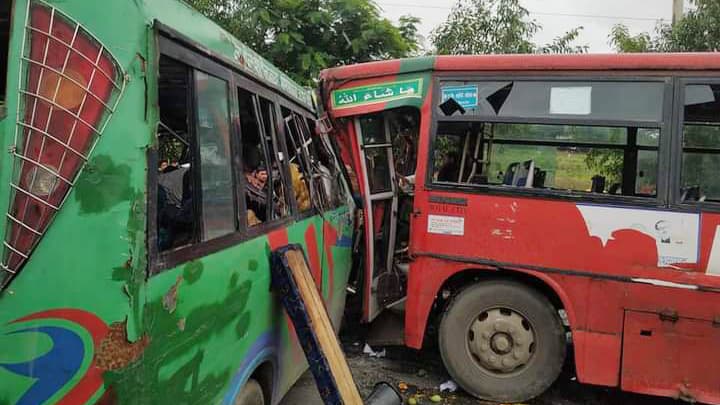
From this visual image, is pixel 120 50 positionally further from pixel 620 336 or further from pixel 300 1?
pixel 300 1

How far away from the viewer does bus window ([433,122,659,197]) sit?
3.76 m

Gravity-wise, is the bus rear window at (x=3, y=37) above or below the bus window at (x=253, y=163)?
above

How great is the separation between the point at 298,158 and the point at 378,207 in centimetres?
115

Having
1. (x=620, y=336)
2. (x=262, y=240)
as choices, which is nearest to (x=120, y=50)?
(x=262, y=240)

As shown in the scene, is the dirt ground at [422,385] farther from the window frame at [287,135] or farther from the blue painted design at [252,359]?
the window frame at [287,135]

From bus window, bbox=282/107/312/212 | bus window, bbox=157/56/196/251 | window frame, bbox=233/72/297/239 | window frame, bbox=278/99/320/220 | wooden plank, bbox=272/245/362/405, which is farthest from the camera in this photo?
bus window, bbox=282/107/312/212

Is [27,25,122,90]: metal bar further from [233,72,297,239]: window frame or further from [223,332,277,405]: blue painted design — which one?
[223,332,277,405]: blue painted design

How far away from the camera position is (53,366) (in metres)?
1.51

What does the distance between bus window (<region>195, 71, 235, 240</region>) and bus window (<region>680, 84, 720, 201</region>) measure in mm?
3057

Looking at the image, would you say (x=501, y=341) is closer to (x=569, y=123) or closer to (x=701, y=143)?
(x=569, y=123)

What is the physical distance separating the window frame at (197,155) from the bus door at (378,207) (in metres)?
1.60

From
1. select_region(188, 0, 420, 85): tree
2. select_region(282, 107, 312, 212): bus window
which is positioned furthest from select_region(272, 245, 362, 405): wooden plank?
select_region(188, 0, 420, 85): tree

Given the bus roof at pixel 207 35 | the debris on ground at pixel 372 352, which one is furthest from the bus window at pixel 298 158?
the debris on ground at pixel 372 352

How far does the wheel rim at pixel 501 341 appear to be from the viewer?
13.1ft
